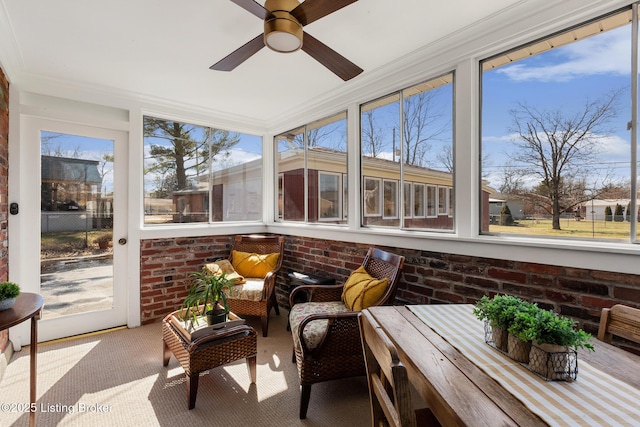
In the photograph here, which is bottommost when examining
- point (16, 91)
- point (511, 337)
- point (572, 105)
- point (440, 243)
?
point (511, 337)

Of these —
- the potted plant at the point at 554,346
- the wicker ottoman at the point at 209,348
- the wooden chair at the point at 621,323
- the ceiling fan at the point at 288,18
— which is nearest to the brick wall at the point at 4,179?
the wicker ottoman at the point at 209,348

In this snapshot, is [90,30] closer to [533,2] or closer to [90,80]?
[90,80]

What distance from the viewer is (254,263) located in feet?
12.2

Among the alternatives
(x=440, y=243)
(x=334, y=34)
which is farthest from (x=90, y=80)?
(x=440, y=243)

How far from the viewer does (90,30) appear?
2211 mm

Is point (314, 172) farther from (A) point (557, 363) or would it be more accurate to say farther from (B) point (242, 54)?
(A) point (557, 363)

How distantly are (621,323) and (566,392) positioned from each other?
2.15 ft

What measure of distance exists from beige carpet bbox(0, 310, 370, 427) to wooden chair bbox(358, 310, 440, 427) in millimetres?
1030

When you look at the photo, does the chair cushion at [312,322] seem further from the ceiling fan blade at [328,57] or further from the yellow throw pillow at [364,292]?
the ceiling fan blade at [328,57]

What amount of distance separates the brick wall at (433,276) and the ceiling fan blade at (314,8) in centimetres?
187

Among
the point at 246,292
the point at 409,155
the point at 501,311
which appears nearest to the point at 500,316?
the point at 501,311

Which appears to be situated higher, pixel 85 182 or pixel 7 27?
pixel 7 27

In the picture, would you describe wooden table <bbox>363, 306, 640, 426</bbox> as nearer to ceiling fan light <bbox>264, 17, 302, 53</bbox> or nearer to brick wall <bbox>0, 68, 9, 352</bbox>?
ceiling fan light <bbox>264, 17, 302, 53</bbox>

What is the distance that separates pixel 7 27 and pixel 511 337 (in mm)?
3560
